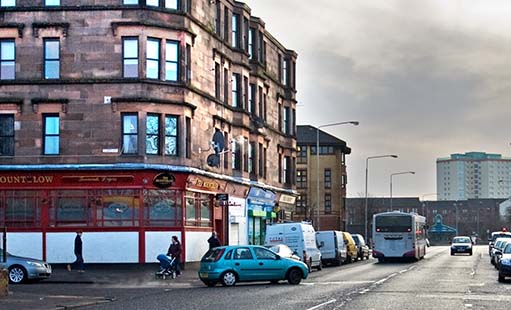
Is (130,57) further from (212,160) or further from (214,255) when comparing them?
(214,255)

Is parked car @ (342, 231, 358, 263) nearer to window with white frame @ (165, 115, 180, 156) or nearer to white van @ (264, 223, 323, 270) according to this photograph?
white van @ (264, 223, 323, 270)

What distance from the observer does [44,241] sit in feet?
132

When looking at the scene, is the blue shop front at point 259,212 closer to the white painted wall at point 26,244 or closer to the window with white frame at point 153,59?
the window with white frame at point 153,59

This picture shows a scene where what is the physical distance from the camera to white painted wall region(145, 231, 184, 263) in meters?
Result: 40.4

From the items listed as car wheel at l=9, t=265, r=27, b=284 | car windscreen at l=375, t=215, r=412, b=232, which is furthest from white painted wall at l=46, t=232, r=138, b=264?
car windscreen at l=375, t=215, r=412, b=232

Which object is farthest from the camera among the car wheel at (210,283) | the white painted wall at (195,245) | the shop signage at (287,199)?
the shop signage at (287,199)

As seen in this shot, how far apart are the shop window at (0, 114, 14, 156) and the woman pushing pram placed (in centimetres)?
894

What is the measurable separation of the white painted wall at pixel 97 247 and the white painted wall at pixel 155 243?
531mm

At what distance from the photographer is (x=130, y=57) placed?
4100 centimetres

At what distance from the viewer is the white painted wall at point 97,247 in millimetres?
40125

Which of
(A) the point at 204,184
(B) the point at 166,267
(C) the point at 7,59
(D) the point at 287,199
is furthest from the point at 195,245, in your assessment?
(D) the point at 287,199

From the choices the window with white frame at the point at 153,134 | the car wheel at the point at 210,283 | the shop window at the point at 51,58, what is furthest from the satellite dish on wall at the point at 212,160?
the car wheel at the point at 210,283

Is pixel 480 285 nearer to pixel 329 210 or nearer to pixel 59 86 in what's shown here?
pixel 59 86

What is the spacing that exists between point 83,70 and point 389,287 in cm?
1816
